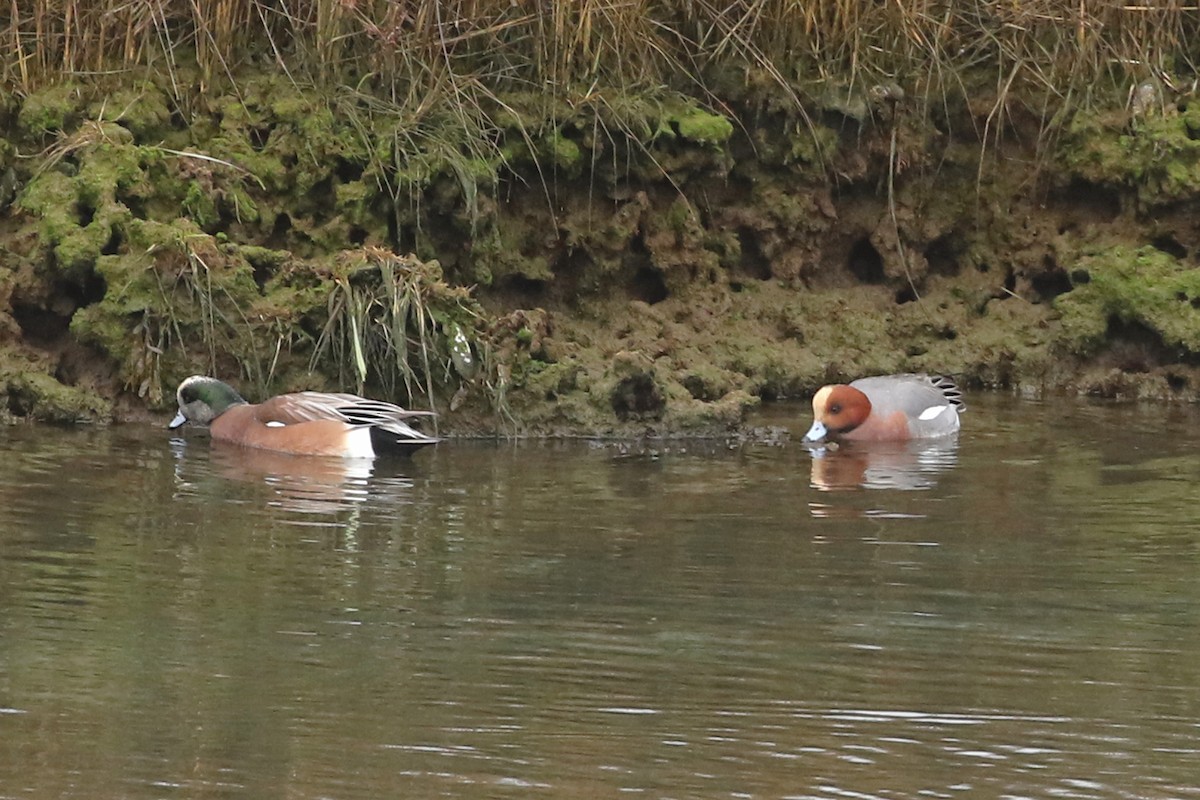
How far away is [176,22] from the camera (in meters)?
11.0

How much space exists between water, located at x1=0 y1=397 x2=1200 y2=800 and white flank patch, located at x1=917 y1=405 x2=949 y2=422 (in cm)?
103

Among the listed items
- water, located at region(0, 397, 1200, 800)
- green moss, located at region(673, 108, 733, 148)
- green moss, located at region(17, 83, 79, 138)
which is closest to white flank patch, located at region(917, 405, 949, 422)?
water, located at region(0, 397, 1200, 800)

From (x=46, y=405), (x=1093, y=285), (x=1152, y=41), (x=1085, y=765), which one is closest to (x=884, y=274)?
(x=1093, y=285)

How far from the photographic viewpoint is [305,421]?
9.59m

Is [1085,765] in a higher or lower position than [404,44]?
lower

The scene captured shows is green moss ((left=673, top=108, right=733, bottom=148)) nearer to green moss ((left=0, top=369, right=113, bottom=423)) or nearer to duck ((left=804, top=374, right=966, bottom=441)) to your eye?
duck ((left=804, top=374, right=966, bottom=441))

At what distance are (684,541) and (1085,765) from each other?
109 inches

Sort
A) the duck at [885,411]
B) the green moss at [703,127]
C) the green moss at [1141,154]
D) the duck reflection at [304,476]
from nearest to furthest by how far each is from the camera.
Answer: the duck reflection at [304,476], the duck at [885,411], the green moss at [703,127], the green moss at [1141,154]

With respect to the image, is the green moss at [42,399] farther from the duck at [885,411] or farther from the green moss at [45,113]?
the duck at [885,411]

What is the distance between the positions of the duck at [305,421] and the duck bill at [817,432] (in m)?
1.74

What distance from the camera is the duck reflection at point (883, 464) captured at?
29.5 ft

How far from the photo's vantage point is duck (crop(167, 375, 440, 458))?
31.2 feet

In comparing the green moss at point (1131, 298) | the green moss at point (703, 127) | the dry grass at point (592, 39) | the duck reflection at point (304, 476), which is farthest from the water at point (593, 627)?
the green moss at point (703, 127)

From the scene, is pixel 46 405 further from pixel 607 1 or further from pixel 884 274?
pixel 884 274
